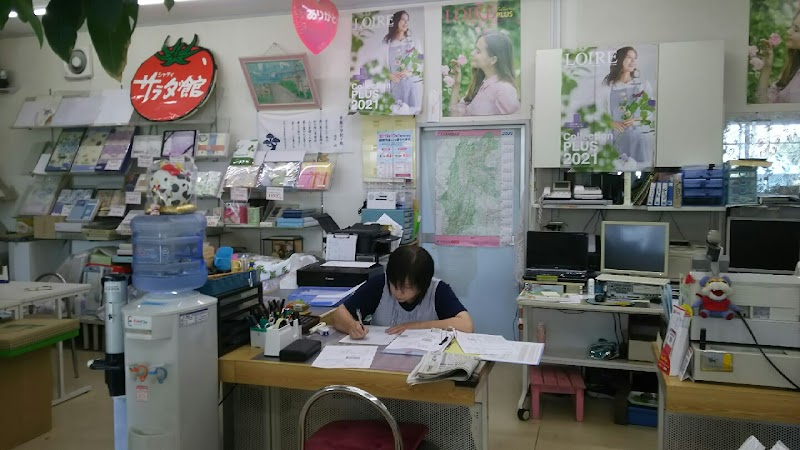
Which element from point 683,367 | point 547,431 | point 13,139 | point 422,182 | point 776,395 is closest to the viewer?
point 776,395

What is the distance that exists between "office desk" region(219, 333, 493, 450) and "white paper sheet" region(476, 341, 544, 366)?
0.22ft

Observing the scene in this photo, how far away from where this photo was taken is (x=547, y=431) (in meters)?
3.74

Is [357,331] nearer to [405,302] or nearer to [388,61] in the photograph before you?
[405,302]

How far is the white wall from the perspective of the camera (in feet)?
14.3

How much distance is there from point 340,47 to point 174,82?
1596 mm

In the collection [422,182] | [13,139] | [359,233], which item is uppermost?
[13,139]

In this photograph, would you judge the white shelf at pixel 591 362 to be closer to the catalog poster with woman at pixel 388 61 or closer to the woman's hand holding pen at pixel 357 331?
the woman's hand holding pen at pixel 357 331

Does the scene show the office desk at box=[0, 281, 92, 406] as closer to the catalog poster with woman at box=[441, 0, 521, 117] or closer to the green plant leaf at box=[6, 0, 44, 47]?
the catalog poster with woman at box=[441, 0, 521, 117]

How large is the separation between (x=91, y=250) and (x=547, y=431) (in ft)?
14.8

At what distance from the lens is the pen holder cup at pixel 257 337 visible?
8.52 feet

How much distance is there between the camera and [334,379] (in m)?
2.29

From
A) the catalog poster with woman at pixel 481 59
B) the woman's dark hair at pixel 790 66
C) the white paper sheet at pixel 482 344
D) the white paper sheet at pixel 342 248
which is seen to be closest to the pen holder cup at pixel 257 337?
the white paper sheet at pixel 482 344

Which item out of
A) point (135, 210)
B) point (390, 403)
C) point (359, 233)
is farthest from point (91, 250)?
point (390, 403)

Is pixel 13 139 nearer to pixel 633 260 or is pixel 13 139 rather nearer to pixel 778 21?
pixel 633 260
